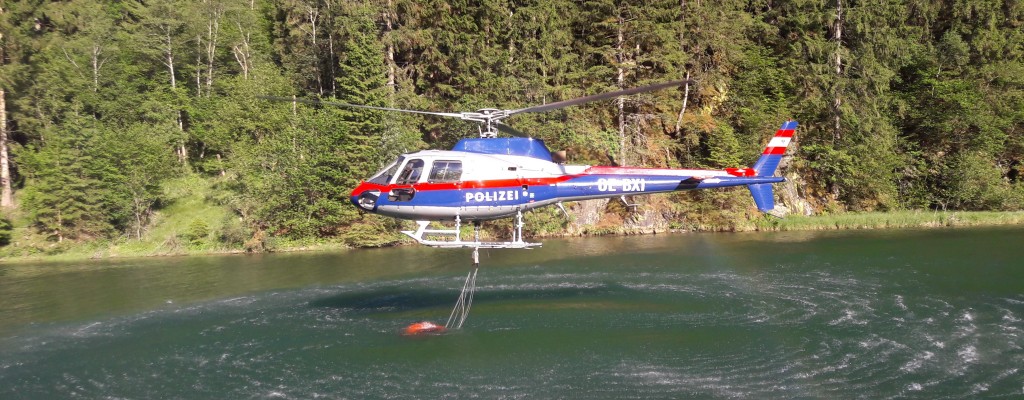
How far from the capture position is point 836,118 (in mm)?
39750

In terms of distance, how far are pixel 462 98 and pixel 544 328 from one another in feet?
70.1

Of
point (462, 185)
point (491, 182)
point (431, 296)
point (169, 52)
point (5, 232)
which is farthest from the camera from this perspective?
point (169, 52)

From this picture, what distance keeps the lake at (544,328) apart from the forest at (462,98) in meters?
7.44

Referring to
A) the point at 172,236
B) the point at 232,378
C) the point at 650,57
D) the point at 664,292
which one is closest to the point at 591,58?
the point at 650,57

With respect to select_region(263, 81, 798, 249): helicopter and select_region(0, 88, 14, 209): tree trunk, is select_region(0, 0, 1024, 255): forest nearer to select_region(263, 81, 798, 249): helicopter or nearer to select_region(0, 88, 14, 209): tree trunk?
select_region(0, 88, 14, 209): tree trunk

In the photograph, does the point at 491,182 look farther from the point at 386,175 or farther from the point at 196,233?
the point at 196,233

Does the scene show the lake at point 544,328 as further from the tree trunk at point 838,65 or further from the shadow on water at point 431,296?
the tree trunk at point 838,65

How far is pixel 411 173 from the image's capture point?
584 inches

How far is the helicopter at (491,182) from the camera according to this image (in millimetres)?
14836

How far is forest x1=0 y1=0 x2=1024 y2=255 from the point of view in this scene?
1249 inches

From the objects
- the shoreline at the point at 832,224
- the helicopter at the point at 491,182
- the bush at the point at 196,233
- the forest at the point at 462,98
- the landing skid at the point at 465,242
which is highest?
the forest at the point at 462,98

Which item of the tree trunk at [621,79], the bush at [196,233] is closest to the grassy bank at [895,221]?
the tree trunk at [621,79]

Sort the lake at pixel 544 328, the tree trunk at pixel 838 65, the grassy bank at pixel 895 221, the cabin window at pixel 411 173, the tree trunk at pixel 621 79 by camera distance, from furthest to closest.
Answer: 1. the tree trunk at pixel 838 65
2. the tree trunk at pixel 621 79
3. the grassy bank at pixel 895 221
4. the cabin window at pixel 411 173
5. the lake at pixel 544 328

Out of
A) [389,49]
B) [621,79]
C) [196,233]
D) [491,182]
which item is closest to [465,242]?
[491,182]
